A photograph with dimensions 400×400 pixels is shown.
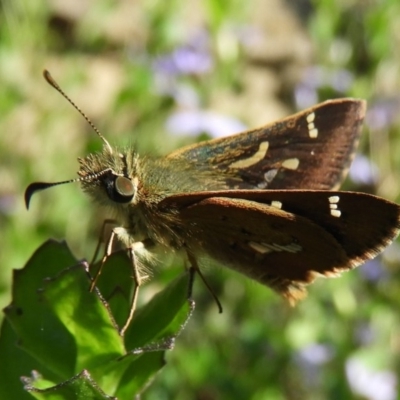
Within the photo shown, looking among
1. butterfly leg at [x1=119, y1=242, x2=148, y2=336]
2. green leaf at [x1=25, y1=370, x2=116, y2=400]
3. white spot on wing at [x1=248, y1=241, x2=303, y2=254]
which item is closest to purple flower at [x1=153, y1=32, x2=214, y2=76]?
white spot on wing at [x1=248, y1=241, x2=303, y2=254]

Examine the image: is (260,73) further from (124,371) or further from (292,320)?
(124,371)

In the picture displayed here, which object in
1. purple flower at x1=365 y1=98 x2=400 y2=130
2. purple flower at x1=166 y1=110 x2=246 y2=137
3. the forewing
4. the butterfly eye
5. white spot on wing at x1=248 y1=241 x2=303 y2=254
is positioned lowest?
purple flower at x1=365 y1=98 x2=400 y2=130

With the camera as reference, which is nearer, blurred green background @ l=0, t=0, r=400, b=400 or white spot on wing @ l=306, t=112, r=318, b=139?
white spot on wing @ l=306, t=112, r=318, b=139

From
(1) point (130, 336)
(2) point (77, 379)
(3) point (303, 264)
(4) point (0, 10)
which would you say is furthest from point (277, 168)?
(4) point (0, 10)

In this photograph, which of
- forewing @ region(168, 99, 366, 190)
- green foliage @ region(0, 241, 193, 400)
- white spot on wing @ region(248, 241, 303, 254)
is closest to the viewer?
green foliage @ region(0, 241, 193, 400)

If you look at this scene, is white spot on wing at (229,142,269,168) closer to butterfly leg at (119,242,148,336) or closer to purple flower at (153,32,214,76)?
butterfly leg at (119,242,148,336)

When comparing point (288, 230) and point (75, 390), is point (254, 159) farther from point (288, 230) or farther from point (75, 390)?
point (75, 390)

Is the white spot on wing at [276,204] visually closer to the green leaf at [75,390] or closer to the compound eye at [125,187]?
the compound eye at [125,187]

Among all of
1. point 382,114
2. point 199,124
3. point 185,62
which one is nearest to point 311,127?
point 199,124
